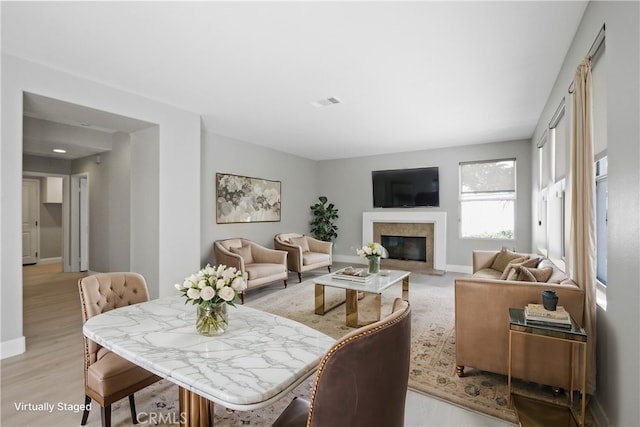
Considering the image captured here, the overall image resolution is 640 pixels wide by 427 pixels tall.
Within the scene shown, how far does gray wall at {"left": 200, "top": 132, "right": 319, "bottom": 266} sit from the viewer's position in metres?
5.32

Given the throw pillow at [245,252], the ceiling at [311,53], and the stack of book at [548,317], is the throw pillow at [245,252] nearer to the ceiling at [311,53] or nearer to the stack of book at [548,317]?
the ceiling at [311,53]

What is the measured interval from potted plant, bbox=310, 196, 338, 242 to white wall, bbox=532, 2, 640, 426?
6.02 metres

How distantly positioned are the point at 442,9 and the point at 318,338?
2307 mm

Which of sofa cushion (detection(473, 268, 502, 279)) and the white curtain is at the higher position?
the white curtain

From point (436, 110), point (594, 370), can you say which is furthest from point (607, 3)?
point (436, 110)

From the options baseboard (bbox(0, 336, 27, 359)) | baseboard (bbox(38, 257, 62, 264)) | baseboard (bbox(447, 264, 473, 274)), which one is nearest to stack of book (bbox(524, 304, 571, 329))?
baseboard (bbox(0, 336, 27, 359))

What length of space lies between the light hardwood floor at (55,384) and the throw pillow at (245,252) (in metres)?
2.23

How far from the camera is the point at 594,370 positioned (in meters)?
1.90

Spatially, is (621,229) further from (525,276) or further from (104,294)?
(104,294)

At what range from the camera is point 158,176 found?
3.98m

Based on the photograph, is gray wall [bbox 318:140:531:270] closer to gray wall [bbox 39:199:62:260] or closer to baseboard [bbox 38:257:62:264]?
gray wall [bbox 39:199:62:260]

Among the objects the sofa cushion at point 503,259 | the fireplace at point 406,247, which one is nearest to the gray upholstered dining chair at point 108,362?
the sofa cushion at point 503,259

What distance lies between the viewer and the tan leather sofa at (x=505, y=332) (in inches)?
81.4

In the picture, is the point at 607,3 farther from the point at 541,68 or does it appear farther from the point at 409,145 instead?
the point at 409,145
